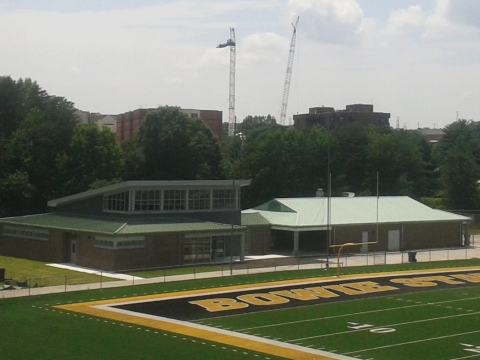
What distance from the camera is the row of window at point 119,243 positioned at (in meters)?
50.4

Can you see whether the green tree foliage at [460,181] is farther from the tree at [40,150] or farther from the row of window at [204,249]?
the row of window at [204,249]

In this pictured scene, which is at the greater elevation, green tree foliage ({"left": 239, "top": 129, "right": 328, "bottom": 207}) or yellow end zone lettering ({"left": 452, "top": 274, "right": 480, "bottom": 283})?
green tree foliage ({"left": 239, "top": 129, "right": 328, "bottom": 207})

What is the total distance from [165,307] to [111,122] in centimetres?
13651

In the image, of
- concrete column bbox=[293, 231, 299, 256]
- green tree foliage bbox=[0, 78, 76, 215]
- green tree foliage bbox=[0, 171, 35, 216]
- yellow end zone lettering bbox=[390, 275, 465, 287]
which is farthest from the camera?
green tree foliage bbox=[0, 78, 76, 215]

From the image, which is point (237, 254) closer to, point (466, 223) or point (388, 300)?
point (388, 300)

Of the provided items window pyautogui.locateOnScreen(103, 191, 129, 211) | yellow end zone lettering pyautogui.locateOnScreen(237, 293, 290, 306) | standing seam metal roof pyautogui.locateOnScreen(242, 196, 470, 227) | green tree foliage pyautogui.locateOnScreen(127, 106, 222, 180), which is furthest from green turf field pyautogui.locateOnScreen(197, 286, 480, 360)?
green tree foliage pyautogui.locateOnScreen(127, 106, 222, 180)

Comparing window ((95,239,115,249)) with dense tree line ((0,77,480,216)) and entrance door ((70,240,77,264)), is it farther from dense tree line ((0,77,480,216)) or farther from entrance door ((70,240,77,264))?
dense tree line ((0,77,480,216))

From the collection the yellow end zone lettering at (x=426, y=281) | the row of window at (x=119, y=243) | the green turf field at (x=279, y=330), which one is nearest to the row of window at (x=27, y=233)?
the row of window at (x=119, y=243)

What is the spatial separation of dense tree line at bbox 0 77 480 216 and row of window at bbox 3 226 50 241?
13157mm

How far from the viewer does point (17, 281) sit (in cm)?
4556

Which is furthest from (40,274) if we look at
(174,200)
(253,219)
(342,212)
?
(342,212)

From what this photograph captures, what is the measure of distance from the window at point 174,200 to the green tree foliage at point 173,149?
33.4 metres

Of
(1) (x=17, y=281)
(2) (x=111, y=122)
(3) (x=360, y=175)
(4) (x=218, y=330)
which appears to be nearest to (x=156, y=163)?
(3) (x=360, y=175)

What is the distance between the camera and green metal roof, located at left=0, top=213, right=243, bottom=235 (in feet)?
169
